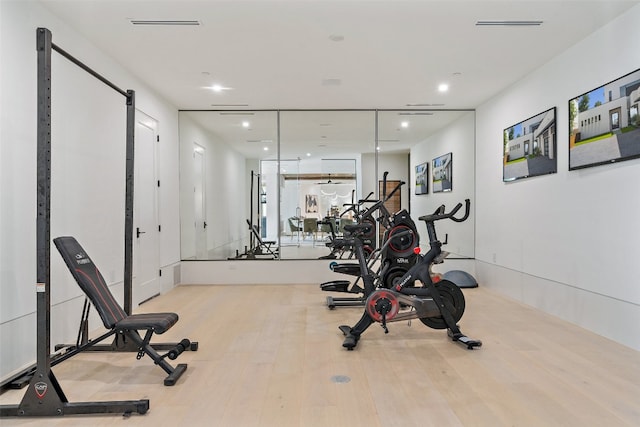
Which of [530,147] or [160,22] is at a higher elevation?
[160,22]

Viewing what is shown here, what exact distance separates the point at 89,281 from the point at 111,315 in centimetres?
30

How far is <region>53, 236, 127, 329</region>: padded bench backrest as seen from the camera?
279cm

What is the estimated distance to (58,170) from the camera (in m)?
3.50

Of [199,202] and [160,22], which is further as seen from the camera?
[199,202]

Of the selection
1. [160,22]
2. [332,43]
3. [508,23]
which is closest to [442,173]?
[508,23]

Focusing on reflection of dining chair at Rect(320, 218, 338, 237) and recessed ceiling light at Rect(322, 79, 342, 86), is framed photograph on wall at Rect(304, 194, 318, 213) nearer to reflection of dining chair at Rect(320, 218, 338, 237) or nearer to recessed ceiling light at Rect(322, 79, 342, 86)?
A: reflection of dining chair at Rect(320, 218, 338, 237)

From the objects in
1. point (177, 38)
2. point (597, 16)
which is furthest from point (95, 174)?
point (597, 16)

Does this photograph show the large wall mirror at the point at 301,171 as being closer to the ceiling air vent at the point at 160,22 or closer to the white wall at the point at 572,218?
the white wall at the point at 572,218

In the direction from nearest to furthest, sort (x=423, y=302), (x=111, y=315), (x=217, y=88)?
(x=111, y=315), (x=423, y=302), (x=217, y=88)

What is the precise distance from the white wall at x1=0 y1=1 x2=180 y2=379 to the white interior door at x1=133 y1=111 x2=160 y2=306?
1.22 ft

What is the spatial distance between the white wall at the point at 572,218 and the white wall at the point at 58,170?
5.02 metres

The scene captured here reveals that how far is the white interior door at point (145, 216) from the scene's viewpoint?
5.07 m

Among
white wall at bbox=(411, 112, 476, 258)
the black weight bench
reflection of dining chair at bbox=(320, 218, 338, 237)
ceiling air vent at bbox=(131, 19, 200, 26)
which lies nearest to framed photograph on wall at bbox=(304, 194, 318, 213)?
reflection of dining chair at bbox=(320, 218, 338, 237)

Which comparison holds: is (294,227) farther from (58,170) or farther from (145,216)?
(58,170)
